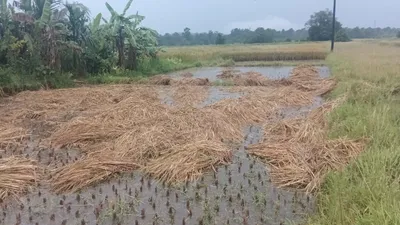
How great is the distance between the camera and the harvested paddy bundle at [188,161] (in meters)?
3.82

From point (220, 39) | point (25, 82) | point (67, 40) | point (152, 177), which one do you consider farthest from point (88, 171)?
point (220, 39)

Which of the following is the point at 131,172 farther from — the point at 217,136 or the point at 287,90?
the point at 287,90

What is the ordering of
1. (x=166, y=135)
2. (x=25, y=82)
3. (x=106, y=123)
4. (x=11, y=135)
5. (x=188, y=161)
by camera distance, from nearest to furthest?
(x=188, y=161)
(x=166, y=135)
(x=11, y=135)
(x=106, y=123)
(x=25, y=82)

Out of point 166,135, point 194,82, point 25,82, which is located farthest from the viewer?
point 194,82

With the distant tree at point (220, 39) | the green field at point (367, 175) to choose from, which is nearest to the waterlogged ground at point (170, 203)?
the green field at point (367, 175)

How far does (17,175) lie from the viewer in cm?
382

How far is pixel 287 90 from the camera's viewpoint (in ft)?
29.0

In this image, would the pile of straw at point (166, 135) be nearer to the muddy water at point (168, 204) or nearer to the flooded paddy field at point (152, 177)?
the flooded paddy field at point (152, 177)

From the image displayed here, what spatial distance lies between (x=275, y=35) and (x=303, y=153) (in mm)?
46570

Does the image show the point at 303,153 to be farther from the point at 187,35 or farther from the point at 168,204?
the point at 187,35

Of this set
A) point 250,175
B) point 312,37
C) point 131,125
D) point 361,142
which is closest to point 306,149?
point 361,142

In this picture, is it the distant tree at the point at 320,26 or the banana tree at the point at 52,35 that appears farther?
the distant tree at the point at 320,26

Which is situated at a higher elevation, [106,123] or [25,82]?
[25,82]

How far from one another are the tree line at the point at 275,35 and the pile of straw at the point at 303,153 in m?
31.0
